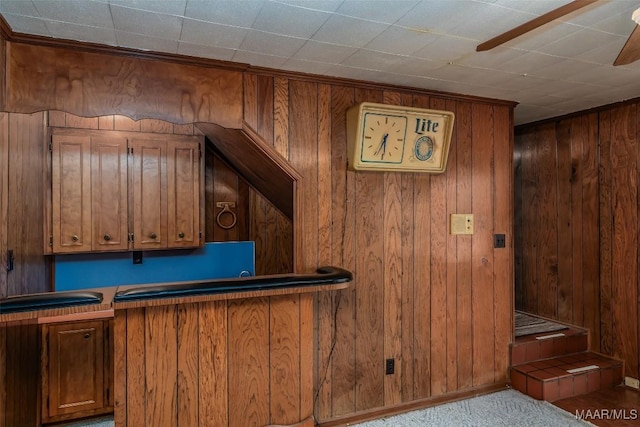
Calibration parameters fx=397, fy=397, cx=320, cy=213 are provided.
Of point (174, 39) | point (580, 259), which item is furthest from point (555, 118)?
point (174, 39)

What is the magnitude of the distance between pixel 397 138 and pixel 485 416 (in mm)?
1948

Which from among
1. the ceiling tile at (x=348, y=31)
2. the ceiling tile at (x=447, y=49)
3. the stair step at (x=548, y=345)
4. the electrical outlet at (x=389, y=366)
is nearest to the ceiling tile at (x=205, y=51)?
the ceiling tile at (x=348, y=31)

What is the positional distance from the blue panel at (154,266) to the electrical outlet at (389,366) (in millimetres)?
1319

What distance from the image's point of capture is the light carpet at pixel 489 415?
2566 millimetres

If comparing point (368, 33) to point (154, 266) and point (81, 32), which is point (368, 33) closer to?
point (81, 32)

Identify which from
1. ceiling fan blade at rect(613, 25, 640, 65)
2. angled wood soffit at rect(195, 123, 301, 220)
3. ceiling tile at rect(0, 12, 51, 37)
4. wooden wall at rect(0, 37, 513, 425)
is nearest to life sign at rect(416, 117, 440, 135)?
wooden wall at rect(0, 37, 513, 425)

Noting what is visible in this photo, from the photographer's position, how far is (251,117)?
2.32m

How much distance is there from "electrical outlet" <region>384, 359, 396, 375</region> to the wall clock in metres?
1.31

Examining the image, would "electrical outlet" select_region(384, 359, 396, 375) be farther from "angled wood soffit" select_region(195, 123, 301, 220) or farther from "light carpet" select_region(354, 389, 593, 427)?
"angled wood soffit" select_region(195, 123, 301, 220)

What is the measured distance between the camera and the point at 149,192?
2.96 meters

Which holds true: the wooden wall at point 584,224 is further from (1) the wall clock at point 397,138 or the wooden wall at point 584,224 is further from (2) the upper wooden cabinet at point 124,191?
(2) the upper wooden cabinet at point 124,191

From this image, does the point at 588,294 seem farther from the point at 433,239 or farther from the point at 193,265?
the point at 193,265

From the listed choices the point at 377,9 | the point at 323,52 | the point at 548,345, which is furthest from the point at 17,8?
the point at 548,345

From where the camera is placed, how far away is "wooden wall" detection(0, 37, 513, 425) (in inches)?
97.5
